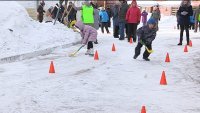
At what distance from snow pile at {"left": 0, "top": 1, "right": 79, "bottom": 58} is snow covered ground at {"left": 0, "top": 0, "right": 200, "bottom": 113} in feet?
3.70

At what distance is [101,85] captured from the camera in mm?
9195

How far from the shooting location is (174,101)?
784 cm

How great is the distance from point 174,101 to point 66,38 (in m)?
10.9

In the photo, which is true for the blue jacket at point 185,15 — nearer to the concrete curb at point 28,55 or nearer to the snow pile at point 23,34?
the concrete curb at point 28,55

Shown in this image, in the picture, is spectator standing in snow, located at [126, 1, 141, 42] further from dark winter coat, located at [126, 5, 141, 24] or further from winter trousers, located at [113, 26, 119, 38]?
winter trousers, located at [113, 26, 119, 38]

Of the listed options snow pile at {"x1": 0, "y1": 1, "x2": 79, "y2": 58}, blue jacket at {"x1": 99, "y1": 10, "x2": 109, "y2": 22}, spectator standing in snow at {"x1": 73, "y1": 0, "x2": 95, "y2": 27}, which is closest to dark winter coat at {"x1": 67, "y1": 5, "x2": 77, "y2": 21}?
blue jacket at {"x1": 99, "y1": 10, "x2": 109, "y2": 22}

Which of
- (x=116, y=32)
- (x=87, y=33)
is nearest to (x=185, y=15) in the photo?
(x=87, y=33)

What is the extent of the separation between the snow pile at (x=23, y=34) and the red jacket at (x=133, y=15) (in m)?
2.45

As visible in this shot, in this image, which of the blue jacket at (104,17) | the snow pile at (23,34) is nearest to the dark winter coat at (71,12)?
the blue jacket at (104,17)

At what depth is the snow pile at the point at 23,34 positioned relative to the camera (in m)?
14.5

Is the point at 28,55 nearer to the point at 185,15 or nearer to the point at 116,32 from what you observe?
the point at 185,15

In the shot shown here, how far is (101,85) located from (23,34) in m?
7.87

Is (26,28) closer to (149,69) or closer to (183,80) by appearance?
(149,69)

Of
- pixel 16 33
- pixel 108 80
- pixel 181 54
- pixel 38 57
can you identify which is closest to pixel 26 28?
pixel 16 33
